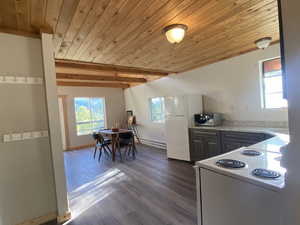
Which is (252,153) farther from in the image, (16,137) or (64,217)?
(16,137)

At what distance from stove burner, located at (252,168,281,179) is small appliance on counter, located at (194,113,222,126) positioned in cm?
279

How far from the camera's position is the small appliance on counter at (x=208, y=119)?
383cm

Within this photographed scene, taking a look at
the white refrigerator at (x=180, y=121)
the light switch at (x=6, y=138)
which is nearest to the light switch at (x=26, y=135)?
the light switch at (x=6, y=138)

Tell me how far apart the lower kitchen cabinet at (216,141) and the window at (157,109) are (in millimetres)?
2057

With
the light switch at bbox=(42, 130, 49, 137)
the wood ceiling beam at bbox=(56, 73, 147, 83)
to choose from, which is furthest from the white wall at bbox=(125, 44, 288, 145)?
the light switch at bbox=(42, 130, 49, 137)

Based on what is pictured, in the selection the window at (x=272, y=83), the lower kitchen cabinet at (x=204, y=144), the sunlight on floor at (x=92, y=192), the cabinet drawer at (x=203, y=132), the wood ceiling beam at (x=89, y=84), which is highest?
the wood ceiling beam at (x=89, y=84)

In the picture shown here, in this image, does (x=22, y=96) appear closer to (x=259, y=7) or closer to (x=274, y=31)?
(x=259, y=7)

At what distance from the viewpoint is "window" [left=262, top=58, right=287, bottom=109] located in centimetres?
318

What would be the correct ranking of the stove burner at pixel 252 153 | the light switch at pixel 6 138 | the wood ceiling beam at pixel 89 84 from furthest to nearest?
the wood ceiling beam at pixel 89 84 < the light switch at pixel 6 138 < the stove burner at pixel 252 153

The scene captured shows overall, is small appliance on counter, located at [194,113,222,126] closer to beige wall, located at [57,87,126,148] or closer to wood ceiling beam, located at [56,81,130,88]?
wood ceiling beam, located at [56,81,130,88]

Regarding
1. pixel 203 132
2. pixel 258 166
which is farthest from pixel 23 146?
pixel 203 132

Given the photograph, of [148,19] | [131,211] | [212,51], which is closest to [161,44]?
[148,19]

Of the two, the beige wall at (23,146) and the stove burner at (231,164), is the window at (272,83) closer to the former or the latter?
the stove burner at (231,164)

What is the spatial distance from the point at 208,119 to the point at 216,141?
62cm
